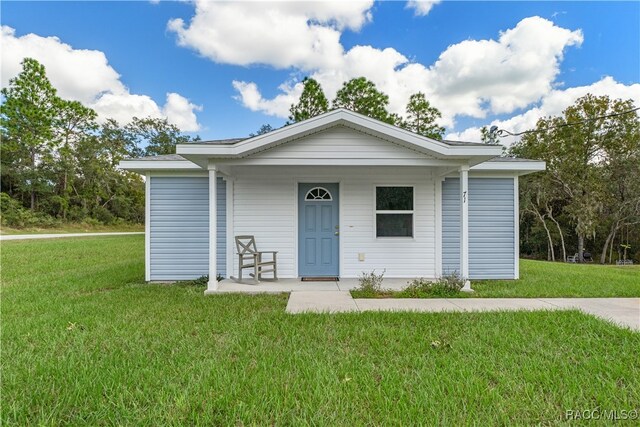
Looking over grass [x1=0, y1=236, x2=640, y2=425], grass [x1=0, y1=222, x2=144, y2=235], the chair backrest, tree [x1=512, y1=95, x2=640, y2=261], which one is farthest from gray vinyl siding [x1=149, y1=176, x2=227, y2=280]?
grass [x1=0, y1=222, x2=144, y2=235]

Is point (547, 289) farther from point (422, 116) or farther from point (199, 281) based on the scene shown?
point (422, 116)

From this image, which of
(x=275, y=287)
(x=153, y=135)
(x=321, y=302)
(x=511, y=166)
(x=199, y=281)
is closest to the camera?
(x=321, y=302)

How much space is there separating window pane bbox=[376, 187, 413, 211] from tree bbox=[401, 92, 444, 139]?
54.7 ft

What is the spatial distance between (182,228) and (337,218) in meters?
3.35

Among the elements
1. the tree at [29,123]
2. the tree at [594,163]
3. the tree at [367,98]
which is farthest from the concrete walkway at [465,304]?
the tree at [29,123]

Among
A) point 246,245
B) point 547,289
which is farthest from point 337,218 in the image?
point 547,289

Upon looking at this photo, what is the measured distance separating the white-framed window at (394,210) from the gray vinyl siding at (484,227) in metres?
0.76

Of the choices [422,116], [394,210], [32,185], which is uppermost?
[422,116]

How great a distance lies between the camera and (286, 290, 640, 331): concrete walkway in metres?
4.36

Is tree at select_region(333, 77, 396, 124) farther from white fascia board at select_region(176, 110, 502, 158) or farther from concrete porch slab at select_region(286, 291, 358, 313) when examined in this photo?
concrete porch slab at select_region(286, 291, 358, 313)

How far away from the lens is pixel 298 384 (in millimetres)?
2406

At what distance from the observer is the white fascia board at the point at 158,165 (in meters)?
6.43

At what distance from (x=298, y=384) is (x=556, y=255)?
26.2m

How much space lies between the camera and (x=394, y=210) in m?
6.92
